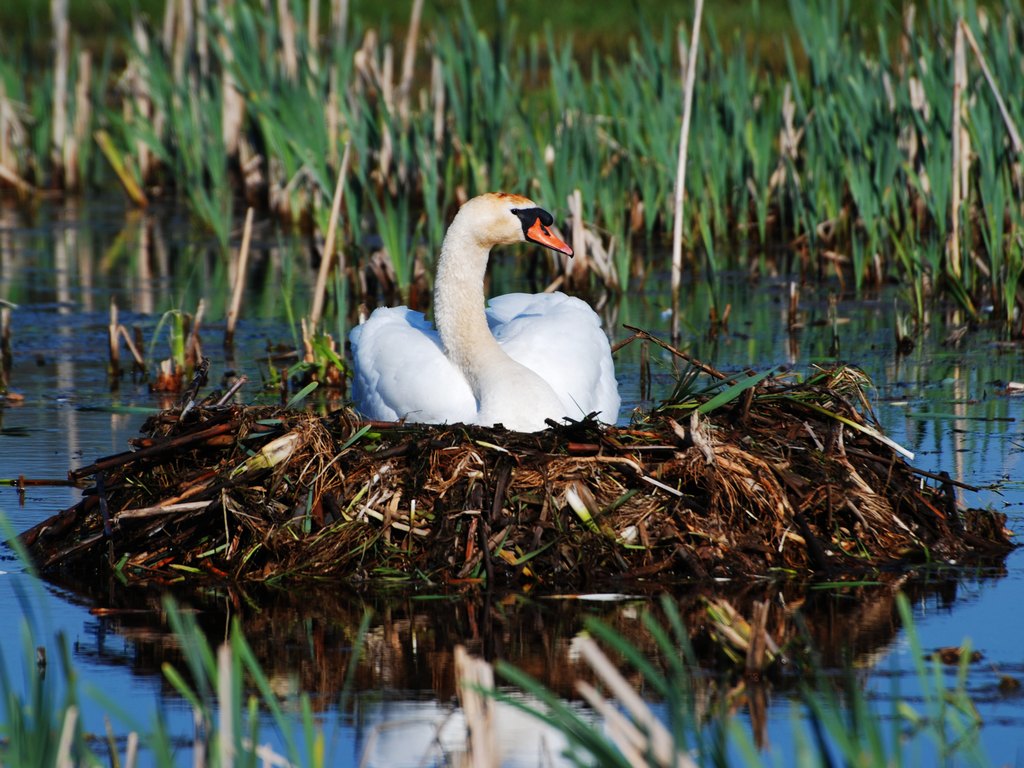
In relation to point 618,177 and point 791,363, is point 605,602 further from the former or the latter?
point 618,177

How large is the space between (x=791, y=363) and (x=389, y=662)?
4488 mm

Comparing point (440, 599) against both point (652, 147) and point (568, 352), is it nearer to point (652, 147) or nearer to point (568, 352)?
point (568, 352)

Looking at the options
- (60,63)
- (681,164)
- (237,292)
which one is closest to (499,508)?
(681,164)

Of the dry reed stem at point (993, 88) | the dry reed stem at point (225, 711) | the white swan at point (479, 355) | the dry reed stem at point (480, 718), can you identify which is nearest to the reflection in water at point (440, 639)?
the dry reed stem at point (480, 718)

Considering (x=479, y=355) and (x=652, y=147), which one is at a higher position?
(x=652, y=147)

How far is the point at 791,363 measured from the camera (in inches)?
335

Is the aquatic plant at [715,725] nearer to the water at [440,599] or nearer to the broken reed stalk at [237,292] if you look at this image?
the water at [440,599]

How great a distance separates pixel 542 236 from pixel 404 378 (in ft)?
2.55

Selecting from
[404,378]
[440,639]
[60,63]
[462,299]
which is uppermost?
[60,63]

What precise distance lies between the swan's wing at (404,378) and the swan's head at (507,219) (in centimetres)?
52

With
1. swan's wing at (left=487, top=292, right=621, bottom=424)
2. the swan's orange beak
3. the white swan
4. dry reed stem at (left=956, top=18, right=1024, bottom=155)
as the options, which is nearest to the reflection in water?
the white swan

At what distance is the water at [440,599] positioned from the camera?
4051 millimetres

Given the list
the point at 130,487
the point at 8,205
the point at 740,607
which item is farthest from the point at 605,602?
the point at 8,205

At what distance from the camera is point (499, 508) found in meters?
5.23
